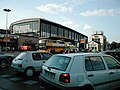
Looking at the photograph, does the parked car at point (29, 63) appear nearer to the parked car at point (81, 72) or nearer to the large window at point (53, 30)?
the parked car at point (81, 72)

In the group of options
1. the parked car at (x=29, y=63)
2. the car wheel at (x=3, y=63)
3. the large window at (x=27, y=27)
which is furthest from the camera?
the large window at (x=27, y=27)

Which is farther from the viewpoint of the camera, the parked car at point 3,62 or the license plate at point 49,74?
the parked car at point 3,62

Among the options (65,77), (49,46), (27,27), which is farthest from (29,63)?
(27,27)

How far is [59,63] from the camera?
218 inches

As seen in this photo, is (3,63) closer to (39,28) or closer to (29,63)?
(29,63)

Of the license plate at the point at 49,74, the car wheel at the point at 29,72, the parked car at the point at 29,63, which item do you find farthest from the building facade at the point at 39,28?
the license plate at the point at 49,74


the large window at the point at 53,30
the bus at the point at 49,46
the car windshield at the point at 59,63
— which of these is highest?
the large window at the point at 53,30

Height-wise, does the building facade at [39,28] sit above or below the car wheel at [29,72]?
above

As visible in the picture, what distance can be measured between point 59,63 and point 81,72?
2.73 ft

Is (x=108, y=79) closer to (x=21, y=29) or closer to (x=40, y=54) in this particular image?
(x=40, y=54)

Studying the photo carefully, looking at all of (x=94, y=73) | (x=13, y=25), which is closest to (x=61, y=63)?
(x=94, y=73)

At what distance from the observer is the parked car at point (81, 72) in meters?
4.95

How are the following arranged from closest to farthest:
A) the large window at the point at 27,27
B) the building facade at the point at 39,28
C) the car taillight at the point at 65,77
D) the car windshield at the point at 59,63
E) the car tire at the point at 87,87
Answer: the car taillight at the point at 65,77 → the car tire at the point at 87,87 → the car windshield at the point at 59,63 → the building facade at the point at 39,28 → the large window at the point at 27,27

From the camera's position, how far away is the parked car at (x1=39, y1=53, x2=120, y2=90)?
4949mm
